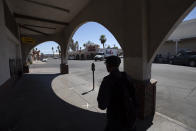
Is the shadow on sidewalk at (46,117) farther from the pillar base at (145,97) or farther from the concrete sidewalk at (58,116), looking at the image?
the pillar base at (145,97)

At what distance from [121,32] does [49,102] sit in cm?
354

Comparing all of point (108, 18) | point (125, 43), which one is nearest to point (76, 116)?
point (125, 43)

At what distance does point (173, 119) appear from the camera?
A: 9.55ft

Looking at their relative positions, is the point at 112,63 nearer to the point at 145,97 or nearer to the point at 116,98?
the point at 116,98

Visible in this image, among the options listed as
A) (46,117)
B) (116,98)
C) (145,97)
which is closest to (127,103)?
(116,98)

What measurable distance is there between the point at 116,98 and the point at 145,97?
1590 millimetres

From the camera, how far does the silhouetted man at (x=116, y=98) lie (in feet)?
4.99

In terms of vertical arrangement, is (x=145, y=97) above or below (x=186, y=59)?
below

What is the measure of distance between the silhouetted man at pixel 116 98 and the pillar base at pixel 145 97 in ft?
4.24

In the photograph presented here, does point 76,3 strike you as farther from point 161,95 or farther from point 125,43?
point 161,95

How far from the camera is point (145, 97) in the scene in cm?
280

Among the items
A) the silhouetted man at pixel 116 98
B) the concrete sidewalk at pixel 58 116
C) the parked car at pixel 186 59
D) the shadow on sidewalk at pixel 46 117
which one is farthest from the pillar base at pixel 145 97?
the parked car at pixel 186 59

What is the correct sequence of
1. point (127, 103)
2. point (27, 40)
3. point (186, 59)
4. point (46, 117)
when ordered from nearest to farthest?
1. point (127, 103)
2. point (46, 117)
3. point (27, 40)
4. point (186, 59)

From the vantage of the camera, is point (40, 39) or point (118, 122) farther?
point (40, 39)
